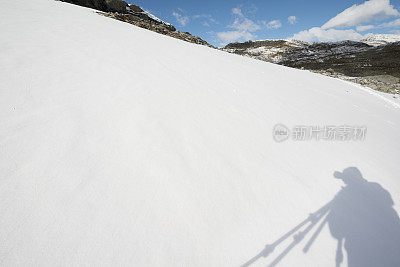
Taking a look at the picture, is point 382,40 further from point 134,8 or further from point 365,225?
point 365,225

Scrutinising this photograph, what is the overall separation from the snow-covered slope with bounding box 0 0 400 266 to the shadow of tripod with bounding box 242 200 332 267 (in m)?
0.02

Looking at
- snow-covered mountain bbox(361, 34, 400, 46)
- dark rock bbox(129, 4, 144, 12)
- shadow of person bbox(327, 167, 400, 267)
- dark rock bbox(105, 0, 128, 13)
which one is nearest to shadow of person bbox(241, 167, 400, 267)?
shadow of person bbox(327, 167, 400, 267)

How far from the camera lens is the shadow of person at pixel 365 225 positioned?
4.23 feet

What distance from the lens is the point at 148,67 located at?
3.29 m

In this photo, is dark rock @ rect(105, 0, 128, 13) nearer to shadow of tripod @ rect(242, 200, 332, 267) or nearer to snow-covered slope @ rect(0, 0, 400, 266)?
snow-covered slope @ rect(0, 0, 400, 266)

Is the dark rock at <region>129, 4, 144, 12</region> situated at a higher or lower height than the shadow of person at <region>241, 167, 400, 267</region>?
higher

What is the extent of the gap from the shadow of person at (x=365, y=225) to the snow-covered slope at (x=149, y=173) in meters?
0.02

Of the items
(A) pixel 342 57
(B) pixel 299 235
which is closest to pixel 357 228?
(B) pixel 299 235

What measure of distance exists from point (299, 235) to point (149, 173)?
145cm

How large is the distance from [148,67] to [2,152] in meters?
2.64

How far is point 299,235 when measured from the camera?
1.32 metres

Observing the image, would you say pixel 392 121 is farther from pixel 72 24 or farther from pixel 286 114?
pixel 72 24

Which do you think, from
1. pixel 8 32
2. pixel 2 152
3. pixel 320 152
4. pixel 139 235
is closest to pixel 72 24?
pixel 8 32

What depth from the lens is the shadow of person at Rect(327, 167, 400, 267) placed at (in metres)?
1.29
